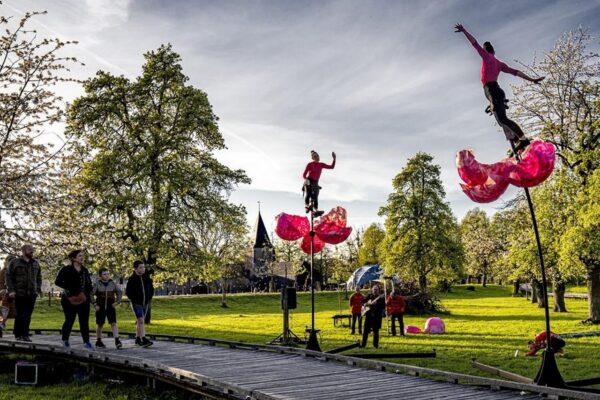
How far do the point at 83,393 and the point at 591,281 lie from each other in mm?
21765

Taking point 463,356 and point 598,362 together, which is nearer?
point 598,362

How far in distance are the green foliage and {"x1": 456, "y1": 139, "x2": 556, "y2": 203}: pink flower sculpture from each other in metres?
21.0

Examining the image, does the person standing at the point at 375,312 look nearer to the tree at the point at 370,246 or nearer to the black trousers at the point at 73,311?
the black trousers at the point at 73,311

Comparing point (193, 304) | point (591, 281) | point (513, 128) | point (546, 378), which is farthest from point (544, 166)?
point (193, 304)

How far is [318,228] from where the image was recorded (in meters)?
15.1

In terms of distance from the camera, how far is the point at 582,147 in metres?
24.7

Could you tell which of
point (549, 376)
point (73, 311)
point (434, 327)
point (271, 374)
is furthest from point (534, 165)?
point (434, 327)

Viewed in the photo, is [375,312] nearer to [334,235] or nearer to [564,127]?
[334,235]

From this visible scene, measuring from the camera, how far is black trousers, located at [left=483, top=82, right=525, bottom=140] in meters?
9.62

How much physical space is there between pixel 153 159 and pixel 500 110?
22511 mm

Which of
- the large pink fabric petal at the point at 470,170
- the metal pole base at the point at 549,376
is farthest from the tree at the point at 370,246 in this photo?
the large pink fabric petal at the point at 470,170

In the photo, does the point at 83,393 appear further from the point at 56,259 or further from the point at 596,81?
the point at 596,81

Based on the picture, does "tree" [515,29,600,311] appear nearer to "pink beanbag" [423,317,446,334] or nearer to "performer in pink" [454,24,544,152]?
"pink beanbag" [423,317,446,334]

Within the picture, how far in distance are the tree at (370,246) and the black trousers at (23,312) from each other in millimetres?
68967
